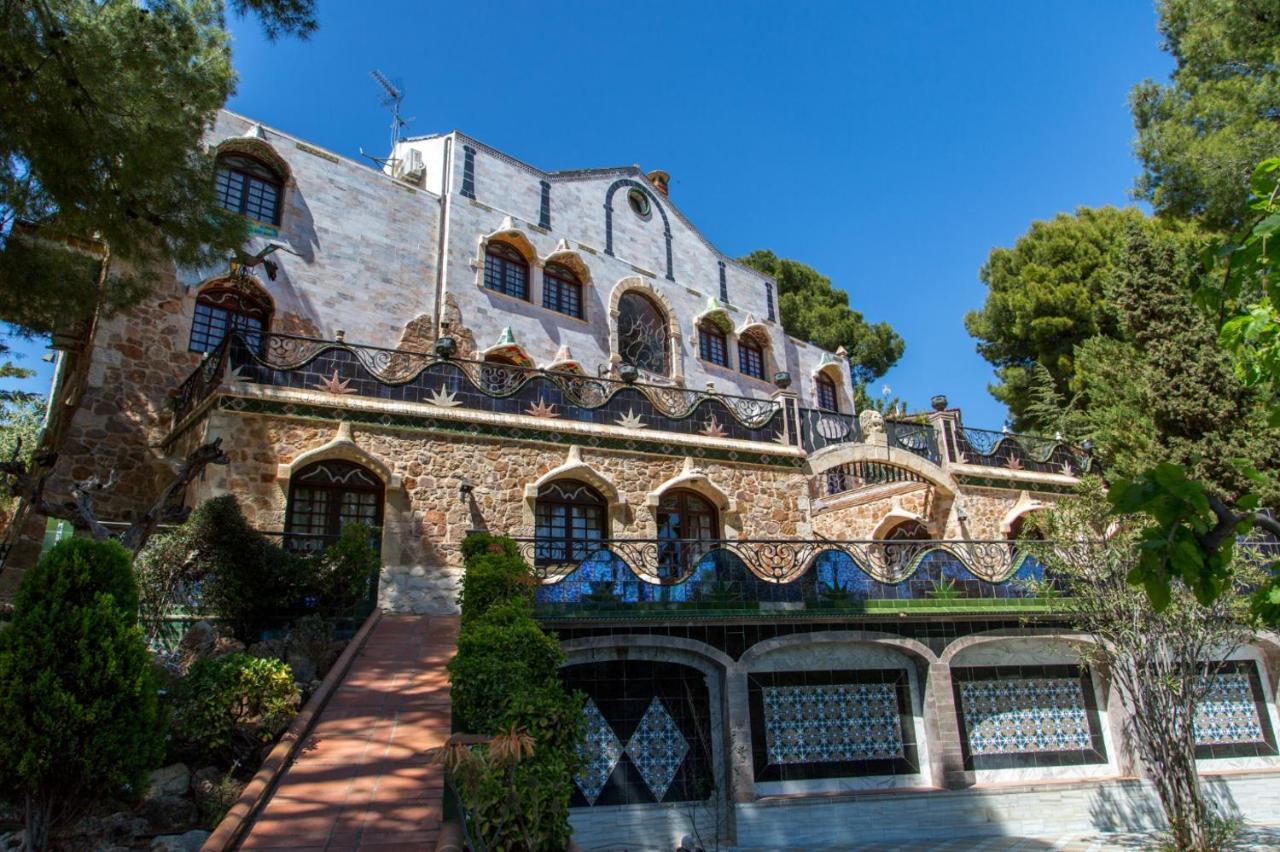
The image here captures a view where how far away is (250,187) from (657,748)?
13.2 m

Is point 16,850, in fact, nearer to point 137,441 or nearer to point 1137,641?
point 137,441

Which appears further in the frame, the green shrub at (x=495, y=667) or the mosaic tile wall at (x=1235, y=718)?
the mosaic tile wall at (x=1235, y=718)

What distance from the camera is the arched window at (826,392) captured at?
25375 millimetres

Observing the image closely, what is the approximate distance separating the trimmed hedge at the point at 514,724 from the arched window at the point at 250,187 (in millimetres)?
11235

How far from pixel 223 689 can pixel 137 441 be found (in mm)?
8056

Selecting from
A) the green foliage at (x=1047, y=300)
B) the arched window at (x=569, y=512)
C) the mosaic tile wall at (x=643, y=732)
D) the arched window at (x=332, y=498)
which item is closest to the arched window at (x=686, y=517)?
the arched window at (x=569, y=512)

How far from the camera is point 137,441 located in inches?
556

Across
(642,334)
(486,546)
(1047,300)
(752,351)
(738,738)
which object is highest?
(1047,300)

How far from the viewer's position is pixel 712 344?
23047 mm

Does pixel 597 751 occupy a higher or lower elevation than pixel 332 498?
lower

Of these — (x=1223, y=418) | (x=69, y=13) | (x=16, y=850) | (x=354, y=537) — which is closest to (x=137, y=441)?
(x=354, y=537)

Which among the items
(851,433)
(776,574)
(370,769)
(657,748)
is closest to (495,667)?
(370,769)

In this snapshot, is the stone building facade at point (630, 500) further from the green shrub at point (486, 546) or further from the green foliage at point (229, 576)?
the green foliage at point (229, 576)

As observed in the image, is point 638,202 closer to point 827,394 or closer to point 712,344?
point 712,344
